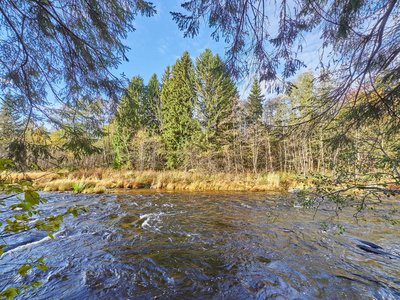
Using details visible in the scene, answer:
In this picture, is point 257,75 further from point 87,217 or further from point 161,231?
point 87,217

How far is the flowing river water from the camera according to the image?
93.0 inches

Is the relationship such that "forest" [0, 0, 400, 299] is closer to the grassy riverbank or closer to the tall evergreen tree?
the grassy riverbank

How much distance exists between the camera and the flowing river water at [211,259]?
236 centimetres

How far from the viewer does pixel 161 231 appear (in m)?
4.32

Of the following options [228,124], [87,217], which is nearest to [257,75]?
[87,217]

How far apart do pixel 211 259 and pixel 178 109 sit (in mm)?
17587

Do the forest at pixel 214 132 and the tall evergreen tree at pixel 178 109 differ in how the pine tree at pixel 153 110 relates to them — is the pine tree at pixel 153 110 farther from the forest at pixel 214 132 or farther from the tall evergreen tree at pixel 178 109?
the tall evergreen tree at pixel 178 109

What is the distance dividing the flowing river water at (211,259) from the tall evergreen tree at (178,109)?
13.5 meters

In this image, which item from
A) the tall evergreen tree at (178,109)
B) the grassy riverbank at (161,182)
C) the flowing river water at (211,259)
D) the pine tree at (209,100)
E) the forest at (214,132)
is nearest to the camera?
the flowing river water at (211,259)

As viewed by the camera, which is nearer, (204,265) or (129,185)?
(204,265)

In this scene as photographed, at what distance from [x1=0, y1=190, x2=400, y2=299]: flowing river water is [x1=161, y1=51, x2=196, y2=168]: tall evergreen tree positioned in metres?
13.5

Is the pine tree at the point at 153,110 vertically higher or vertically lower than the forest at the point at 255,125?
higher

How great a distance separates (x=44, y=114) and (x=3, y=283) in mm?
2406

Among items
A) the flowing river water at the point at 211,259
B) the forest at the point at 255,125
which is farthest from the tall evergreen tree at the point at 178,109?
the forest at the point at 255,125
